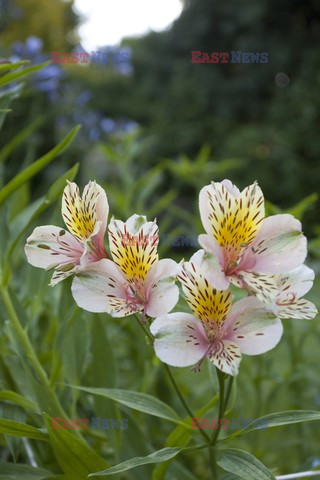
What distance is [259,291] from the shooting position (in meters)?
0.40

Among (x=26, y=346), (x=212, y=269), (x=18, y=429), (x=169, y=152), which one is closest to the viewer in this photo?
(x=212, y=269)

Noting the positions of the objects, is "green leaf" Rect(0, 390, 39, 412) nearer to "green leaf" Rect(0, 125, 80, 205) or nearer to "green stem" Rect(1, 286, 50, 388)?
"green stem" Rect(1, 286, 50, 388)

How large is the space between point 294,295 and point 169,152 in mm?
7626

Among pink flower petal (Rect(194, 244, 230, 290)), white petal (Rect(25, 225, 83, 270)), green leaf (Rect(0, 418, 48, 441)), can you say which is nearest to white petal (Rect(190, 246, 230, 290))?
pink flower petal (Rect(194, 244, 230, 290))

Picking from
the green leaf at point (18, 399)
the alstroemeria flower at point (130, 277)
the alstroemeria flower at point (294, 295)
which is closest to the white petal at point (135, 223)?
the alstroemeria flower at point (130, 277)

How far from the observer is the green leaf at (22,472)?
21.8 inches

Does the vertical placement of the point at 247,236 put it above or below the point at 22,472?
above

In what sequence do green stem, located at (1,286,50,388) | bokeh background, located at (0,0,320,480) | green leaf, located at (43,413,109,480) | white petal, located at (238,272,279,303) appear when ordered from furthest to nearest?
bokeh background, located at (0,0,320,480) → green stem, located at (1,286,50,388) → green leaf, located at (43,413,109,480) → white petal, located at (238,272,279,303)

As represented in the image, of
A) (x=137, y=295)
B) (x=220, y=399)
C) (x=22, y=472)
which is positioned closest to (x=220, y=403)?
(x=220, y=399)

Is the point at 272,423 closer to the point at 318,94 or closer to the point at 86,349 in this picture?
the point at 86,349

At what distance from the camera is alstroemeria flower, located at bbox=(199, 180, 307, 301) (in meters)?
0.42

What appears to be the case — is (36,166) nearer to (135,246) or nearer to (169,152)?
(135,246)

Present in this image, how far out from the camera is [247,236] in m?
0.42

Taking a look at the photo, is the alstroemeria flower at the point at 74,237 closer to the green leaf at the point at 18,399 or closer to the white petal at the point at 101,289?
the white petal at the point at 101,289
